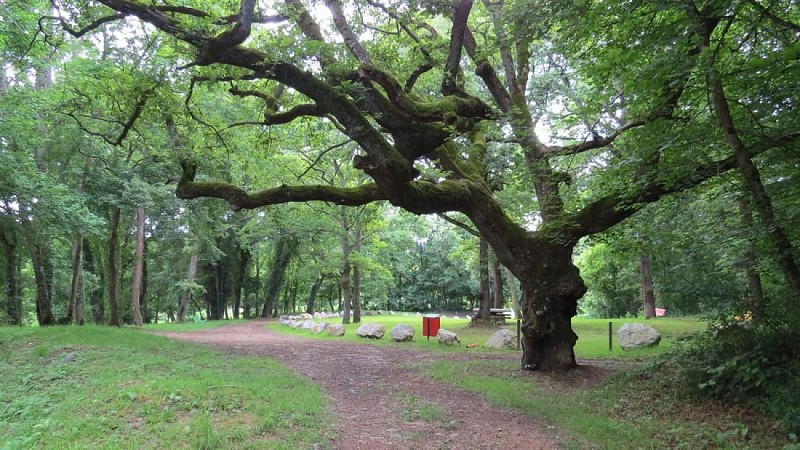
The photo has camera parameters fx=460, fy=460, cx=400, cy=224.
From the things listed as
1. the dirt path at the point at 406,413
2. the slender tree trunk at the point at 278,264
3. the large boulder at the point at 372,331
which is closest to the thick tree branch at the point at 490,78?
the dirt path at the point at 406,413

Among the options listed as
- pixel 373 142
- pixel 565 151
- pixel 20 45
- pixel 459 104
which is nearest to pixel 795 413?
pixel 565 151

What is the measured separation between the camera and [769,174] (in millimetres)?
6020

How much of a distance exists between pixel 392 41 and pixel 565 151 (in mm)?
4451

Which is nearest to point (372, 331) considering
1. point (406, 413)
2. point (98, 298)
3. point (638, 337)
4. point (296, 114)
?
point (638, 337)

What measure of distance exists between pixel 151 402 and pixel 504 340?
31.5 feet

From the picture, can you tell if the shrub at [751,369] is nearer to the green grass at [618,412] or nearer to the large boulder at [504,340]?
the green grass at [618,412]

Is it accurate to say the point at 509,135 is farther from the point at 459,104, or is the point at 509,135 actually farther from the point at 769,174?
the point at 769,174

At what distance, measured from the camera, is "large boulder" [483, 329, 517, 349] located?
1298 centimetres

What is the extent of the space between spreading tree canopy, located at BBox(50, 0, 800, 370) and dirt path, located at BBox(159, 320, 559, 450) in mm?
2511

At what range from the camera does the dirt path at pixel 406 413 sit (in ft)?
16.5

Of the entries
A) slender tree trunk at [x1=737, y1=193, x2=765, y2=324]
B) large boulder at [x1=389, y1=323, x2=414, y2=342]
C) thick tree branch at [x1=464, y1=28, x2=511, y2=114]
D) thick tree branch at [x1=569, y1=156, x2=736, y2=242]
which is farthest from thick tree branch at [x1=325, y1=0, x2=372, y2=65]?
large boulder at [x1=389, y1=323, x2=414, y2=342]

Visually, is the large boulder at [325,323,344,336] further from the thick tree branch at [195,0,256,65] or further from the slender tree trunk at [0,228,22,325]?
the thick tree branch at [195,0,256,65]

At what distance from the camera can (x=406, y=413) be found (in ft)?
20.3

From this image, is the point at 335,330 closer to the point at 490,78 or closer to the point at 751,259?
the point at 490,78
